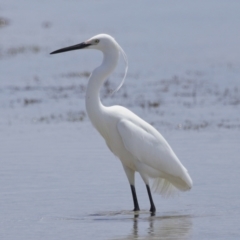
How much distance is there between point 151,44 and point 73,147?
1444 cm

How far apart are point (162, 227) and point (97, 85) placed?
1533 millimetres

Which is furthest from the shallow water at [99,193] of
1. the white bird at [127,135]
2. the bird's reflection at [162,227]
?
the white bird at [127,135]

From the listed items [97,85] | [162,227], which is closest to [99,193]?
[97,85]

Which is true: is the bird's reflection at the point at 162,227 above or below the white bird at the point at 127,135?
below

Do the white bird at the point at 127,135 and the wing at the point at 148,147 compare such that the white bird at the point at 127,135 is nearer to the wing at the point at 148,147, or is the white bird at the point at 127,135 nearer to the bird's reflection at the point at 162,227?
the wing at the point at 148,147

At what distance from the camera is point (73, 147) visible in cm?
1184

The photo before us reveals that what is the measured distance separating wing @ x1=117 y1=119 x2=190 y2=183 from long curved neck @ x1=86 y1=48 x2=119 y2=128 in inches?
9.6

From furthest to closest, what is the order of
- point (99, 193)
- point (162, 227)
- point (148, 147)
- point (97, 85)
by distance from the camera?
1. point (99, 193)
2. point (148, 147)
3. point (97, 85)
4. point (162, 227)

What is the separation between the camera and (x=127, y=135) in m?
8.68

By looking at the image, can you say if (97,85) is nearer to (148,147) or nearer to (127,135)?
(127,135)

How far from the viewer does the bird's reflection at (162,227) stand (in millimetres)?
7668

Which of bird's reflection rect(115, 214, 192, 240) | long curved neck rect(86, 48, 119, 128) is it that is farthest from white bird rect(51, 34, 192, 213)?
bird's reflection rect(115, 214, 192, 240)

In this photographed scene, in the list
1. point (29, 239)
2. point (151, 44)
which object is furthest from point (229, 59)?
point (29, 239)

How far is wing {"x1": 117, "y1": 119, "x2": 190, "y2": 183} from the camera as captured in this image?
28.5ft
